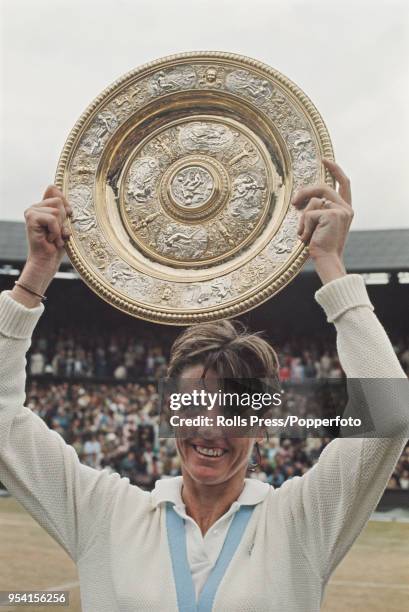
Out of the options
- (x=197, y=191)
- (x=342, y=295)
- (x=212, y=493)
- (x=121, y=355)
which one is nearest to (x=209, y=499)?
(x=212, y=493)

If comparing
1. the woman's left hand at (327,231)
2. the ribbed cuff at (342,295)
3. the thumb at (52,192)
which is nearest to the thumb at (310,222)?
the woman's left hand at (327,231)

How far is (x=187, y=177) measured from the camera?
1.99 metres

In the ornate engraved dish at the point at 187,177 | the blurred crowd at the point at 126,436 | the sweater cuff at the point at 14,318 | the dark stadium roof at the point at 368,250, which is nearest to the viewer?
the sweater cuff at the point at 14,318

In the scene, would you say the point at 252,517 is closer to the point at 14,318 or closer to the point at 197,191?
the point at 14,318

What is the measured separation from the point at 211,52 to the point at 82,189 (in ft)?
1.61

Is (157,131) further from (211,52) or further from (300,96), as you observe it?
(300,96)

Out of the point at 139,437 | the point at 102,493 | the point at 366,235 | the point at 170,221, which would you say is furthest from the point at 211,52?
the point at 366,235

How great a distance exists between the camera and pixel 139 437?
28.5 feet

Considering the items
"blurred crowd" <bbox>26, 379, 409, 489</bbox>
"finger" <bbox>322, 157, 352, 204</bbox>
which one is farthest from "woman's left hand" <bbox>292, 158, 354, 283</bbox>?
"blurred crowd" <bbox>26, 379, 409, 489</bbox>

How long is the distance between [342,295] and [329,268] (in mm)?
65

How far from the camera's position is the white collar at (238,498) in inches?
49.4

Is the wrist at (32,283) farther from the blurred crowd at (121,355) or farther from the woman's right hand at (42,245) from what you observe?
the blurred crowd at (121,355)

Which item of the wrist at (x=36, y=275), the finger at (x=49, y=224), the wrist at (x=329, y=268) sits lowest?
the wrist at (x=329, y=268)

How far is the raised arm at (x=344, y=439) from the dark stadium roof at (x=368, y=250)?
323 inches
